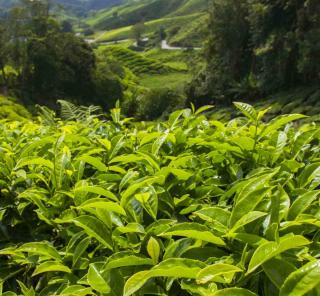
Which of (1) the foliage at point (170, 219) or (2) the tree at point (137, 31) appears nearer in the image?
(1) the foliage at point (170, 219)

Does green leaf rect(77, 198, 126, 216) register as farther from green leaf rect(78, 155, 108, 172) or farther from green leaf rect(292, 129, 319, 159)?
green leaf rect(292, 129, 319, 159)

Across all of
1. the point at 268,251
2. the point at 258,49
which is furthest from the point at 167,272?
the point at 258,49

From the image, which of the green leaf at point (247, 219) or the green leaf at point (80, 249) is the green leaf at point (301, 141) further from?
the green leaf at point (80, 249)

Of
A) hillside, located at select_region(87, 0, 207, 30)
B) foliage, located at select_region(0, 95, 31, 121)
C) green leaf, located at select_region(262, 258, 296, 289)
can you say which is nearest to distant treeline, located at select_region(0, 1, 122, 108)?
foliage, located at select_region(0, 95, 31, 121)

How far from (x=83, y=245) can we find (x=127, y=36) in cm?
14100

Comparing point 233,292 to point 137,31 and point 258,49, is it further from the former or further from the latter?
point 137,31

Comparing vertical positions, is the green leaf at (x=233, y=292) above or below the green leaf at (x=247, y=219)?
below

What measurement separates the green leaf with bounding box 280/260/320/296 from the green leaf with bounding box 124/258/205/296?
26cm

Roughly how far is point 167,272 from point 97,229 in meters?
0.41

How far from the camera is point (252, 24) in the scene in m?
38.2

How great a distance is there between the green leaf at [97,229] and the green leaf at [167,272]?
0.32 m

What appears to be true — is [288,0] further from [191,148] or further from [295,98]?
[191,148]

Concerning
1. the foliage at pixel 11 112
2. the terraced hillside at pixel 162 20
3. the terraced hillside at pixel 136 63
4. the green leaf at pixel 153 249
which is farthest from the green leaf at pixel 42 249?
the terraced hillside at pixel 162 20

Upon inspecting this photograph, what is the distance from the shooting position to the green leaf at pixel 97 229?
150 centimetres
